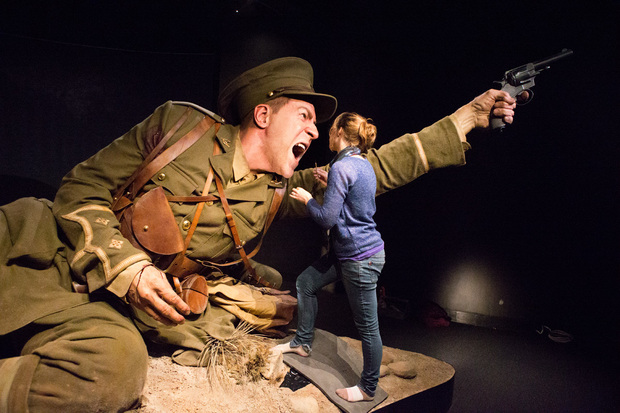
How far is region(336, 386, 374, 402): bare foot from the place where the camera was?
1.77 meters

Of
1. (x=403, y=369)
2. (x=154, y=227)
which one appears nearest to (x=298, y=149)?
(x=154, y=227)

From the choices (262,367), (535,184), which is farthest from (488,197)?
(262,367)

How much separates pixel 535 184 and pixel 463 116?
1.58 metres

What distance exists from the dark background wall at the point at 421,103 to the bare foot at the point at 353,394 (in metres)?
1.74

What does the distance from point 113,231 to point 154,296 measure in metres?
0.33

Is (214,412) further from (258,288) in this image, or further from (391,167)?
(391,167)

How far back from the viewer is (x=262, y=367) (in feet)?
5.94

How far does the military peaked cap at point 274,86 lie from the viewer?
187 cm

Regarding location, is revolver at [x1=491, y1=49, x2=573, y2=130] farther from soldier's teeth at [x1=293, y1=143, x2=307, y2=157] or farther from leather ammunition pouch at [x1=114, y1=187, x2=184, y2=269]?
leather ammunition pouch at [x1=114, y1=187, x2=184, y2=269]

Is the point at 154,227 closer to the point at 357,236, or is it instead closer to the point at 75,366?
the point at 75,366

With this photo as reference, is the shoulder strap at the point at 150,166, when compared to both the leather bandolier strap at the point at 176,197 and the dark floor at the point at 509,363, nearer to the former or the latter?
the leather bandolier strap at the point at 176,197

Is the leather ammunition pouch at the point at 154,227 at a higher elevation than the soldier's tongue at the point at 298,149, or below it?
below

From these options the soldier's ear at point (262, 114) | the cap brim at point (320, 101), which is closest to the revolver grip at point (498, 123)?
the cap brim at point (320, 101)

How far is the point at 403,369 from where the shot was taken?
2152 millimetres
